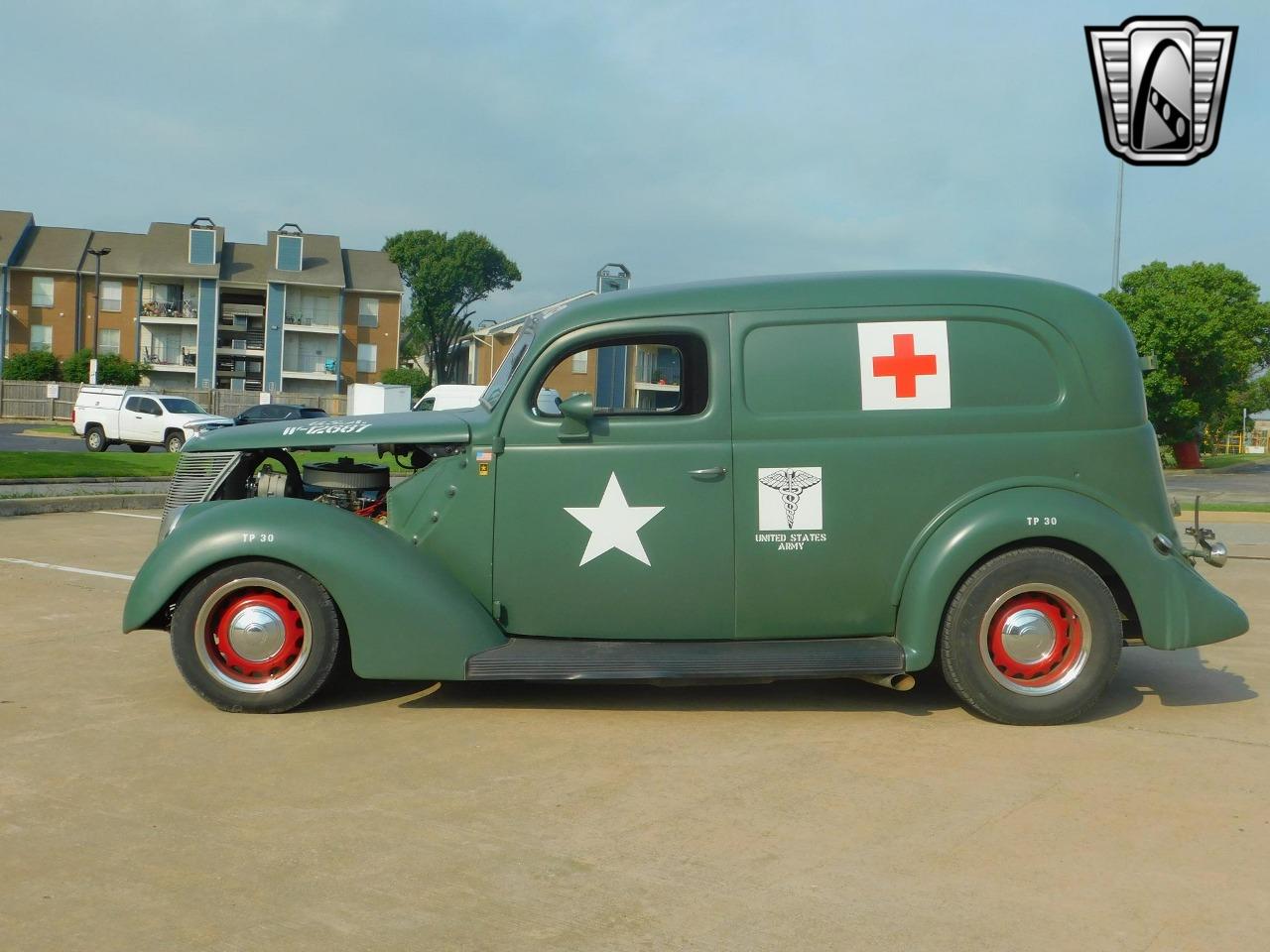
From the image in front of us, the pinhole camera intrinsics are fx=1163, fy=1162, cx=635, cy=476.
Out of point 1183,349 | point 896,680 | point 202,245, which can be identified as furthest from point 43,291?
point 896,680

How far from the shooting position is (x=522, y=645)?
5629mm

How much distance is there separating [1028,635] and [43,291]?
6830cm

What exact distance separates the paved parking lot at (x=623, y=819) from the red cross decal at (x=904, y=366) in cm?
161

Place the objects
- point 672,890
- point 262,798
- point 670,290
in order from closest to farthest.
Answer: point 672,890 → point 262,798 → point 670,290

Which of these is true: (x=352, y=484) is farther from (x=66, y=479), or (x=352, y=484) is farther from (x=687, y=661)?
(x=66, y=479)

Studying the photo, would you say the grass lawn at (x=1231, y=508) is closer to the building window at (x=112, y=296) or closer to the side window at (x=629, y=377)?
the side window at (x=629, y=377)

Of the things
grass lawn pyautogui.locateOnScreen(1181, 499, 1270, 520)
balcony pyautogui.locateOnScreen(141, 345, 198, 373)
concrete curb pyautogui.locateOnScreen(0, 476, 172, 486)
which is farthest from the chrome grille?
balcony pyautogui.locateOnScreen(141, 345, 198, 373)

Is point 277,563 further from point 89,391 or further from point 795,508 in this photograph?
point 89,391

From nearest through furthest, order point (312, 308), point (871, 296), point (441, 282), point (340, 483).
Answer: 1. point (871, 296)
2. point (340, 483)
3. point (312, 308)
4. point (441, 282)

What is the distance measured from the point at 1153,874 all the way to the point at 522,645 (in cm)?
296

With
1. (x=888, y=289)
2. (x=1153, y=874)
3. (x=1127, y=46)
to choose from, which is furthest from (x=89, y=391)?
(x=1153, y=874)

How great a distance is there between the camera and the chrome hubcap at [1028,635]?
5488 millimetres

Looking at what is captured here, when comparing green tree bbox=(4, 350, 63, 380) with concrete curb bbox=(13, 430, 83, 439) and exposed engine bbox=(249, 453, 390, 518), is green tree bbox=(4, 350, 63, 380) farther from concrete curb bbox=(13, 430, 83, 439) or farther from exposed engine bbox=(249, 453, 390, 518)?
exposed engine bbox=(249, 453, 390, 518)

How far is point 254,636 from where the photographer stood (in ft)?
18.3
